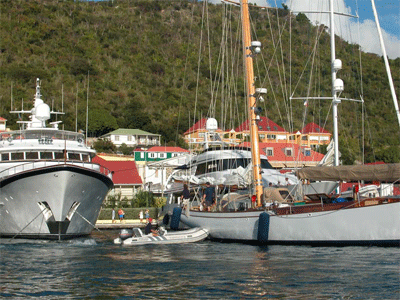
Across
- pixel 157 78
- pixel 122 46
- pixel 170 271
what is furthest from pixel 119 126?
pixel 170 271

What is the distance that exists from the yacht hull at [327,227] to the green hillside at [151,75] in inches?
2527

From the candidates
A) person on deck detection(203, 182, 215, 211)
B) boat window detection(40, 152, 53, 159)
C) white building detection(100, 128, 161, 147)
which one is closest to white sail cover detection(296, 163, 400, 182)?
person on deck detection(203, 182, 215, 211)

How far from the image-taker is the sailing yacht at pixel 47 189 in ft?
104

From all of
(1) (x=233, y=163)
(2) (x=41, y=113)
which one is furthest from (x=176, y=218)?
(2) (x=41, y=113)

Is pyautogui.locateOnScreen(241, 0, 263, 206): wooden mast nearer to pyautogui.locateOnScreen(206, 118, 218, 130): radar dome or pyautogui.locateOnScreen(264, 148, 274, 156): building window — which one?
pyautogui.locateOnScreen(206, 118, 218, 130): radar dome

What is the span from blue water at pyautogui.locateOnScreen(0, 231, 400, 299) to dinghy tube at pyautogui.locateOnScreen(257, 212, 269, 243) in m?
0.61

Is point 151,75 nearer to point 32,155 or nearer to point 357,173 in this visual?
point 32,155

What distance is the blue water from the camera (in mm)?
17312

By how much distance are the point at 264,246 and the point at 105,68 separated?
135m

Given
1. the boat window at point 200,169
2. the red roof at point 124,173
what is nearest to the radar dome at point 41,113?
the boat window at point 200,169

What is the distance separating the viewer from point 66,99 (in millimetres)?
124062

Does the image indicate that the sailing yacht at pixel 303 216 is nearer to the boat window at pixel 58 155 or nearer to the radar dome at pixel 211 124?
the boat window at pixel 58 155

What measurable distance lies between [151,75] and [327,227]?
135247 mm

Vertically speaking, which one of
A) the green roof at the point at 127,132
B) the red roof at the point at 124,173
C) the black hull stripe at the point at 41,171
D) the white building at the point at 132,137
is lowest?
the black hull stripe at the point at 41,171
